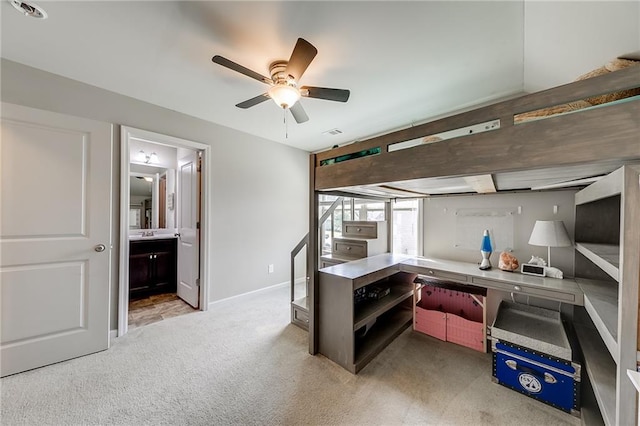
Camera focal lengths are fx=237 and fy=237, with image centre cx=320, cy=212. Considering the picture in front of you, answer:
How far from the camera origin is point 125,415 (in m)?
1.50

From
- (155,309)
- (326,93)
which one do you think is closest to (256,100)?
(326,93)

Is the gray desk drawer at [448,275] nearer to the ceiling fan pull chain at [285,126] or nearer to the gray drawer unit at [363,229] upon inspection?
the gray drawer unit at [363,229]

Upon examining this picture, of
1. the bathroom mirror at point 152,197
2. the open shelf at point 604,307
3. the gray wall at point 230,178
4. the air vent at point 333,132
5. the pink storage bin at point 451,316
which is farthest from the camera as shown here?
the bathroom mirror at point 152,197

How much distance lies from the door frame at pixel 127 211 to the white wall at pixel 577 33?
3.28 m

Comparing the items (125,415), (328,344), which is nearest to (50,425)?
(125,415)

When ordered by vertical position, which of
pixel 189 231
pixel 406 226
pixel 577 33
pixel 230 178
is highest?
pixel 577 33

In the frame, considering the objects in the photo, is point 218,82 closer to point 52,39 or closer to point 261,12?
point 261,12

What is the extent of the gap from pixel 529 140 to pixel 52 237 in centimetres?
343

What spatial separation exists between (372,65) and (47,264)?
320 centimetres

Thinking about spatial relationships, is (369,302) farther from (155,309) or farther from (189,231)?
(155,309)

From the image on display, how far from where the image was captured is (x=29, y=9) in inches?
57.0

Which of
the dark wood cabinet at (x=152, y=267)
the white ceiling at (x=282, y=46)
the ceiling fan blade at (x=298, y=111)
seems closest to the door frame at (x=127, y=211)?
the white ceiling at (x=282, y=46)

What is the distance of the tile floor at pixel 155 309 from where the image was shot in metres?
2.86

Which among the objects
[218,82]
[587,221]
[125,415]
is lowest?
[125,415]
